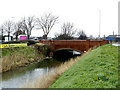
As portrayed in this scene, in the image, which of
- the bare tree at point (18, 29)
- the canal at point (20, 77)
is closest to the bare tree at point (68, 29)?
the bare tree at point (18, 29)

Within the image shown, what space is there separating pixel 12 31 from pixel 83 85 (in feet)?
221

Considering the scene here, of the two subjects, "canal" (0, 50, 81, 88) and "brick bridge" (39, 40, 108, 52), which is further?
"brick bridge" (39, 40, 108, 52)

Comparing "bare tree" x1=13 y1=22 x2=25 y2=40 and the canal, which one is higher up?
"bare tree" x1=13 y1=22 x2=25 y2=40

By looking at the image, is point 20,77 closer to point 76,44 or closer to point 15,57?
point 15,57

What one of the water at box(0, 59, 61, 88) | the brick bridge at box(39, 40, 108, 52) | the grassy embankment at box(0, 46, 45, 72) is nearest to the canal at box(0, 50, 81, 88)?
the water at box(0, 59, 61, 88)

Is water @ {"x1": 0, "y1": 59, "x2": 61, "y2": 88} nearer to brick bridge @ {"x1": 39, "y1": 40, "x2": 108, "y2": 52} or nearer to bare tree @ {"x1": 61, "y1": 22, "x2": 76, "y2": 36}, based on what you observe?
brick bridge @ {"x1": 39, "y1": 40, "x2": 108, "y2": 52}

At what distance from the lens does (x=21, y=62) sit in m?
25.8

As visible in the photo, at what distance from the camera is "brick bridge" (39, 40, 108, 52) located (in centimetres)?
3132

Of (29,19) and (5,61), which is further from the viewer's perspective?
(29,19)

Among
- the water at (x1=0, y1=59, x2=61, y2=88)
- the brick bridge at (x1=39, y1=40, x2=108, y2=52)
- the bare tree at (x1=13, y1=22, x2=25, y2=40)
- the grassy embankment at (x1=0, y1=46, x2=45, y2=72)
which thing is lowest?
the water at (x1=0, y1=59, x2=61, y2=88)

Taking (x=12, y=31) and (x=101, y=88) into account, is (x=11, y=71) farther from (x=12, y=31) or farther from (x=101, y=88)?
(x=12, y=31)

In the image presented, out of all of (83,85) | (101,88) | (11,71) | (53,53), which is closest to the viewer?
(101,88)

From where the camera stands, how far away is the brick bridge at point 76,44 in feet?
103

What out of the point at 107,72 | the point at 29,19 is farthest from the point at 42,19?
the point at 107,72
